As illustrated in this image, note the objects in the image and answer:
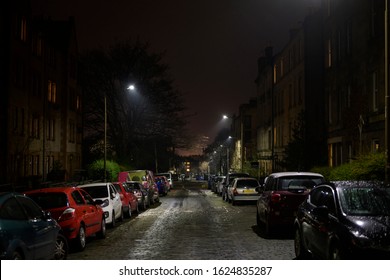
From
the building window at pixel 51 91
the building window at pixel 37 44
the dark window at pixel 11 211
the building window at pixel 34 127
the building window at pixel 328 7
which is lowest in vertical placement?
the dark window at pixel 11 211

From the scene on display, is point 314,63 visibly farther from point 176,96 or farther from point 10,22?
point 10,22

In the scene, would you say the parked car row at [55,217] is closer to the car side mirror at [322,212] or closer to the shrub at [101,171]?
the car side mirror at [322,212]

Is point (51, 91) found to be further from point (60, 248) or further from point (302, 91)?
point (60, 248)

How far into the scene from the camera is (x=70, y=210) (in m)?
14.3

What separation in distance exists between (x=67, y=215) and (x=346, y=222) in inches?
272

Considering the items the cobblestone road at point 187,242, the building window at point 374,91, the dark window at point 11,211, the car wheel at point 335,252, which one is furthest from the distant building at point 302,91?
the dark window at point 11,211

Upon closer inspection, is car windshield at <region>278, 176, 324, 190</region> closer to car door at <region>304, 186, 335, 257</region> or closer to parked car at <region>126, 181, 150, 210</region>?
car door at <region>304, 186, 335, 257</region>

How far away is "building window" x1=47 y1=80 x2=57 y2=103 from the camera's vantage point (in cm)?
4434

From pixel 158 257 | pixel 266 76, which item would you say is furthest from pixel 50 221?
pixel 266 76

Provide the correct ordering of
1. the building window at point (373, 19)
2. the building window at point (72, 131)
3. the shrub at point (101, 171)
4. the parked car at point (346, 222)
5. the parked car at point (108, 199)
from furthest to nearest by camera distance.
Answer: the building window at point (72, 131) → the shrub at point (101, 171) → the building window at point (373, 19) → the parked car at point (108, 199) → the parked car at point (346, 222)

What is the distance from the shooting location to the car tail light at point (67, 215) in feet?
46.4

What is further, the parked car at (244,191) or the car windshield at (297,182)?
the parked car at (244,191)

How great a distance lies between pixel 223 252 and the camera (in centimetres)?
1330

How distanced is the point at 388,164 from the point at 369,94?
13.9m
